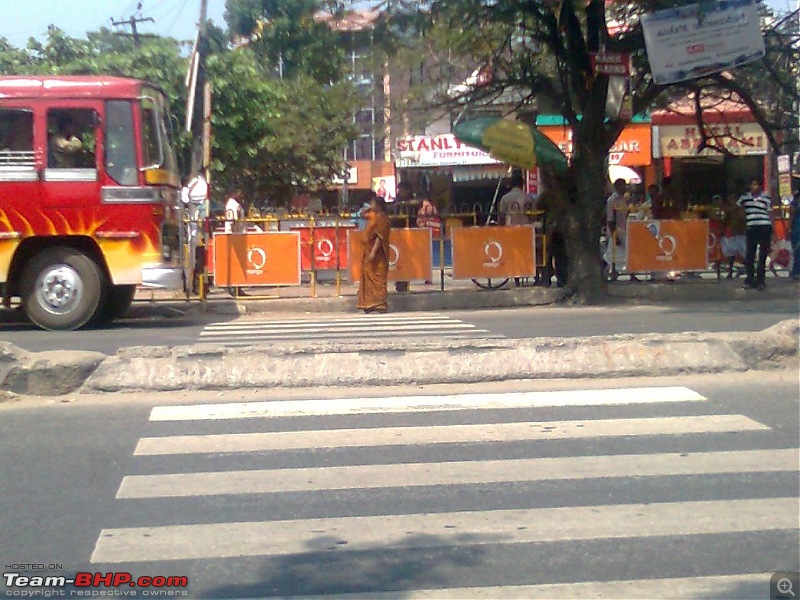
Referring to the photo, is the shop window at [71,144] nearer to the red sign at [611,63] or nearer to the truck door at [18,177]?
the truck door at [18,177]

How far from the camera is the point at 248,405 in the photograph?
7602mm

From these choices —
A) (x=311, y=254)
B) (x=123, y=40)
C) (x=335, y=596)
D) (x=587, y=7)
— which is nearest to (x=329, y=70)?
(x=311, y=254)

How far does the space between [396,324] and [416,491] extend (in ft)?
26.3

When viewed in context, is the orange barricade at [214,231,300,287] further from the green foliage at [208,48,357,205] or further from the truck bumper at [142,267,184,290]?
the green foliage at [208,48,357,205]

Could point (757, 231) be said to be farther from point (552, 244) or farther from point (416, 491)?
point (416, 491)

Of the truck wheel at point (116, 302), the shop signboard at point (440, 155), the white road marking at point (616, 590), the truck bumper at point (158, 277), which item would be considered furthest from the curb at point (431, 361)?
the shop signboard at point (440, 155)

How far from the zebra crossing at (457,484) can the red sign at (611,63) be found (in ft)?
26.0

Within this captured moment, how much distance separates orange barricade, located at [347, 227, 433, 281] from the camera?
1605 centimetres

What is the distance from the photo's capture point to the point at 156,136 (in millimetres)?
13258

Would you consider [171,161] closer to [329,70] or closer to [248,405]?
[329,70]

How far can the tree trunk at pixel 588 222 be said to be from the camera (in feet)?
51.6

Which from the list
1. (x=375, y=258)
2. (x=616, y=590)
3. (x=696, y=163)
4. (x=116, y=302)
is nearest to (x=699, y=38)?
(x=375, y=258)

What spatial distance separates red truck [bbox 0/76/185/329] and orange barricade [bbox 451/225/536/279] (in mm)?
4983

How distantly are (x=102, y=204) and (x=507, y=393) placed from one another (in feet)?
23.5
